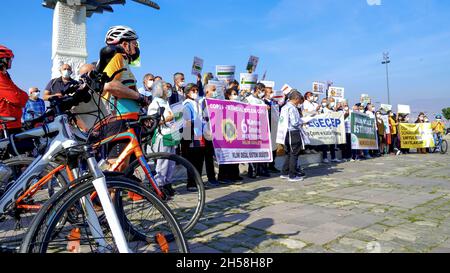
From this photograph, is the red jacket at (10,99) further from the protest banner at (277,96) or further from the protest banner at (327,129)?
the protest banner at (327,129)

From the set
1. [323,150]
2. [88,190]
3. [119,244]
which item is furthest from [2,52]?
[323,150]

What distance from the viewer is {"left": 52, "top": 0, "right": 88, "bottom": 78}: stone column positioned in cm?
1460

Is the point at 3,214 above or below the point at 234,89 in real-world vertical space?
below

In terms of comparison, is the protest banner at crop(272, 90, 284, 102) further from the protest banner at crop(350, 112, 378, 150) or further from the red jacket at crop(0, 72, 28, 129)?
the red jacket at crop(0, 72, 28, 129)

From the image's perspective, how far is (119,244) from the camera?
1770 mm

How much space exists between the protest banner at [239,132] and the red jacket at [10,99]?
353 cm

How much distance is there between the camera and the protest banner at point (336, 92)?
13866 millimetres

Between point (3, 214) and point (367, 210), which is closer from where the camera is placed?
point (3, 214)

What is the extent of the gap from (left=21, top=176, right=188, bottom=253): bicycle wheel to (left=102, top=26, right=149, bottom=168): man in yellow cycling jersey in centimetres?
99

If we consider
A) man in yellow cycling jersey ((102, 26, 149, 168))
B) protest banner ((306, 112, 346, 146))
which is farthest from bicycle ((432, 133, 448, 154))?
man in yellow cycling jersey ((102, 26, 149, 168))

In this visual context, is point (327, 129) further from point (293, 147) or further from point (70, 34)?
point (70, 34)

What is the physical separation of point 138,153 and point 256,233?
1493mm
